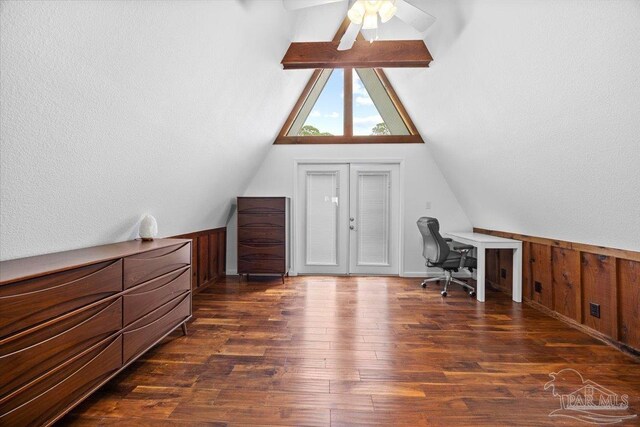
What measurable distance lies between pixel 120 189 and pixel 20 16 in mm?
1297

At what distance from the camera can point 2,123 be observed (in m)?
1.28

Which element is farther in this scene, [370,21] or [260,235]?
[260,235]

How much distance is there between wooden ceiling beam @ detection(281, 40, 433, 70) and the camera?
3.38 metres

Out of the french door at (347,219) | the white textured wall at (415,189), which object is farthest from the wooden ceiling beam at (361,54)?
the french door at (347,219)

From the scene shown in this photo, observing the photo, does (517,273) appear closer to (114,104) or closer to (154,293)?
(154,293)

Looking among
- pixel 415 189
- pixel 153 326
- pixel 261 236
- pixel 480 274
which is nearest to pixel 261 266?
pixel 261 236

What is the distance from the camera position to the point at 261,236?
453 cm

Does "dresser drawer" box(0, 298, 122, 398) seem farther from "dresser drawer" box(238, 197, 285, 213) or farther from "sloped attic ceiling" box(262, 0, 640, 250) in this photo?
"sloped attic ceiling" box(262, 0, 640, 250)

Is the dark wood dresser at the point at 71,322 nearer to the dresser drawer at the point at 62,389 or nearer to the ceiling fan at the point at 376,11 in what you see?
the dresser drawer at the point at 62,389

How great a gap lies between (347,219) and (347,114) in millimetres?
1704

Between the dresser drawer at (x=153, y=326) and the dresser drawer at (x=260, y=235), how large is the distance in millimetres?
1798

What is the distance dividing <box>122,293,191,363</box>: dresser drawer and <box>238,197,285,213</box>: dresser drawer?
1.94 meters

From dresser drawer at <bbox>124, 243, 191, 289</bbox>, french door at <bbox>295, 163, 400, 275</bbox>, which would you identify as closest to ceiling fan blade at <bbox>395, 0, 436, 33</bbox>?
dresser drawer at <bbox>124, 243, 191, 289</bbox>

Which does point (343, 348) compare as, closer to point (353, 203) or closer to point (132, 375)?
point (132, 375)
